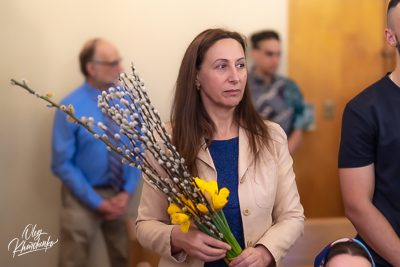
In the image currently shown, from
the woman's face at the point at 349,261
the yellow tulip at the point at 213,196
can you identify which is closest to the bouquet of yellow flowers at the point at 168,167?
the yellow tulip at the point at 213,196

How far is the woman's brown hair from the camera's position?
5.06 feet

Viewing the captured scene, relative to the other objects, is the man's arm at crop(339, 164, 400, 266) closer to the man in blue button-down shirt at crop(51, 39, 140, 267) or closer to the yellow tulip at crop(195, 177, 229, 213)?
the yellow tulip at crop(195, 177, 229, 213)

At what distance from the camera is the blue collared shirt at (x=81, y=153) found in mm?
2494

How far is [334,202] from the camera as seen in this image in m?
3.38

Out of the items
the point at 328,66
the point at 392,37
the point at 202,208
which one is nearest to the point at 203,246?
the point at 202,208

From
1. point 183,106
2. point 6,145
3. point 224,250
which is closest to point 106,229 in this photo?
point 6,145

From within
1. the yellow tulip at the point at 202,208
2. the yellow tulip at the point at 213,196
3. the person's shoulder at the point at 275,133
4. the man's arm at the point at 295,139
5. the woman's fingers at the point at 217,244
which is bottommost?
the man's arm at the point at 295,139

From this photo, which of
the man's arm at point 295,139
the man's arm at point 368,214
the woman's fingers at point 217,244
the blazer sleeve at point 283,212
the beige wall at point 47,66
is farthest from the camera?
the man's arm at point 295,139

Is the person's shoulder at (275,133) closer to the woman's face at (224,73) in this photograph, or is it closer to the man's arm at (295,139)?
the woman's face at (224,73)

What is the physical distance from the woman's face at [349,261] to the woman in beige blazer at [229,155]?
0.23 meters

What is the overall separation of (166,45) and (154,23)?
15 cm

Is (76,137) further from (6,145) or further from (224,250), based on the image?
(224,250)

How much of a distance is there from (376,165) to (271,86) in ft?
4.86

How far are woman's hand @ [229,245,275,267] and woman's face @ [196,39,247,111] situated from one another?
471mm
